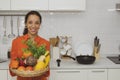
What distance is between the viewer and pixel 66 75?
112 inches

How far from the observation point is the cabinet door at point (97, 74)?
2.82 m

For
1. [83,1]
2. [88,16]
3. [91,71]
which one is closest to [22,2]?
[83,1]

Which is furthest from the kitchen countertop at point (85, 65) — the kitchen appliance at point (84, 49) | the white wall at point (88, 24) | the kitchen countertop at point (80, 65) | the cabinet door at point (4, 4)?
the cabinet door at point (4, 4)

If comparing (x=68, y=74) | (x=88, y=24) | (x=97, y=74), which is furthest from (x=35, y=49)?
(x=88, y=24)

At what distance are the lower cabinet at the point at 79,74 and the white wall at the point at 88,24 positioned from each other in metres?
0.64

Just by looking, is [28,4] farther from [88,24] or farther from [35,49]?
[35,49]

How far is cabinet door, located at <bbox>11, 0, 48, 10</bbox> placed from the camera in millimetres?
2949

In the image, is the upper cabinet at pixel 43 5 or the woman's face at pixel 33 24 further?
the upper cabinet at pixel 43 5

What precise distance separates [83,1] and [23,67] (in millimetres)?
1424

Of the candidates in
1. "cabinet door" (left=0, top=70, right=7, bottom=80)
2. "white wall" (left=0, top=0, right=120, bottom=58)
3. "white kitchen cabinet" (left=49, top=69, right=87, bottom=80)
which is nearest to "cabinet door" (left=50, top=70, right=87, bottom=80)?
"white kitchen cabinet" (left=49, top=69, right=87, bottom=80)

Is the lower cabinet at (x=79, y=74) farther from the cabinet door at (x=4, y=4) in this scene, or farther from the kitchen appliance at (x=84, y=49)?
the cabinet door at (x=4, y=4)

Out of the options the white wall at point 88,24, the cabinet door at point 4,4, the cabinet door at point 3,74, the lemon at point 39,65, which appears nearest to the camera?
the lemon at point 39,65

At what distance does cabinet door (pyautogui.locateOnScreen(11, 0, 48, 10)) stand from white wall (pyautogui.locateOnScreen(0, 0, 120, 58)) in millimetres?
382

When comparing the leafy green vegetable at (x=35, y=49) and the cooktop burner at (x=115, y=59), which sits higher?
the leafy green vegetable at (x=35, y=49)
